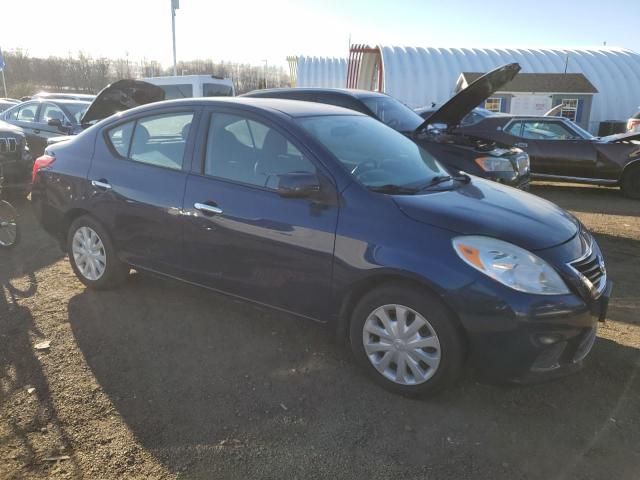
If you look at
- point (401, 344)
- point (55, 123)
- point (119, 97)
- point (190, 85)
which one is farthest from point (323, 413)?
point (190, 85)

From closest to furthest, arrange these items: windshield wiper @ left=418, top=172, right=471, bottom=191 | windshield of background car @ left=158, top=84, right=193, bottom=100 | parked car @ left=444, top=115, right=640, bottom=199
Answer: windshield wiper @ left=418, top=172, right=471, bottom=191 < parked car @ left=444, top=115, right=640, bottom=199 < windshield of background car @ left=158, top=84, right=193, bottom=100

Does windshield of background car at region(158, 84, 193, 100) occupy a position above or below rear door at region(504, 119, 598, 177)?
above

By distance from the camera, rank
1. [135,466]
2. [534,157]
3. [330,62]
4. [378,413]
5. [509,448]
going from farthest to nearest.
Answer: [330,62]
[534,157]
[378,413]
[509,448]
[135,466]

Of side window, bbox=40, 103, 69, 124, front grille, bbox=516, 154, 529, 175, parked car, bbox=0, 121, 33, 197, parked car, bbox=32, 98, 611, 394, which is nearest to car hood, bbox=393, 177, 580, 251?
parked car, bbox=32, 98, 611, 394

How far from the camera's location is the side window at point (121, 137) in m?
4.30

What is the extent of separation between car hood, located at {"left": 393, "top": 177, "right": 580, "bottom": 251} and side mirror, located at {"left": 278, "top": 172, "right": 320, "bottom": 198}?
19.7 inches

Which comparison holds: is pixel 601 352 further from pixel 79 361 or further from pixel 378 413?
pixel 79 361

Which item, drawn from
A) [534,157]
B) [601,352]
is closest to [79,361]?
[601,352]

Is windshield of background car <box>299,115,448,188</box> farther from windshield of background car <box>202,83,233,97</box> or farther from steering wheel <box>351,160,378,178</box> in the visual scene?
windshield of background car <box>202,83,233,97</box>

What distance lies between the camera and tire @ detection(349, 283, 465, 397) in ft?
9.34

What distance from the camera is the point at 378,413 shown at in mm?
2947

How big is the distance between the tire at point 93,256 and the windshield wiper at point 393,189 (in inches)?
93.8

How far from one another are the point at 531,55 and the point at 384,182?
3199cm

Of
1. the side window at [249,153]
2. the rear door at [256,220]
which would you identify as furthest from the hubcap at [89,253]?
the side window at [249,153]
